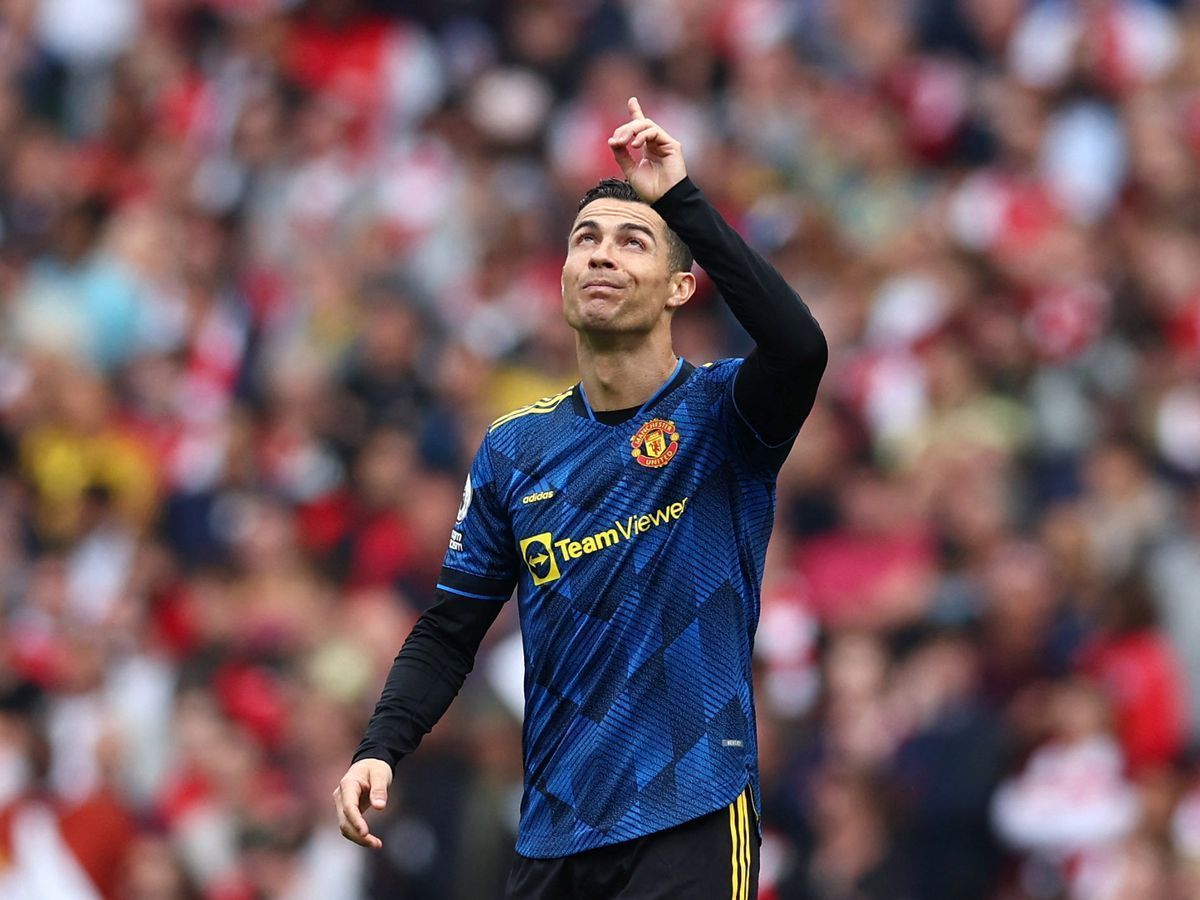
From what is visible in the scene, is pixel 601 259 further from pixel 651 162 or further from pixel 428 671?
pixel 428 671

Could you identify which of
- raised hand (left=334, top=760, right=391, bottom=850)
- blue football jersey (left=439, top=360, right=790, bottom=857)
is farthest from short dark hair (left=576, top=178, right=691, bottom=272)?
raised hand (left=334, top=760, right=391, bottom=850)

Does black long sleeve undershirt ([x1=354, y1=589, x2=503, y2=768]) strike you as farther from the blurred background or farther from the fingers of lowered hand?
the blurred background

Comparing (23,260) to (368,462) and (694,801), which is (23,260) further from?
(694,801)

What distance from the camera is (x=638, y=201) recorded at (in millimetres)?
5496

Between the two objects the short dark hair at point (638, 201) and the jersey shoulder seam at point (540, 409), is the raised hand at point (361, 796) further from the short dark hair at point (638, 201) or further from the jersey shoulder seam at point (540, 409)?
the short dark hair at point (638, 201)

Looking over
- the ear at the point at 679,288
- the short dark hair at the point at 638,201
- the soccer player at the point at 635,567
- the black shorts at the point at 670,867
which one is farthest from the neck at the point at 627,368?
the black shorts at the point at 670,867

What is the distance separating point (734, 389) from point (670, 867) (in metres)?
1.15

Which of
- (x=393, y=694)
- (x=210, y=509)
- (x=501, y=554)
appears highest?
(x=210, y=509)

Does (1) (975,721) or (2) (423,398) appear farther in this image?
(2) (423,398)

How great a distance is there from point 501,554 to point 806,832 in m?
3.84

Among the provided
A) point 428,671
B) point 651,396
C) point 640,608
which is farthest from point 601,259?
point 428,671

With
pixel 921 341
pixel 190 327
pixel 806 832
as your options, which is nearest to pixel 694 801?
pixel 806 832

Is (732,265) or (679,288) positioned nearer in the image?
(732,265)

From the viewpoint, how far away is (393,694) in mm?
5492
